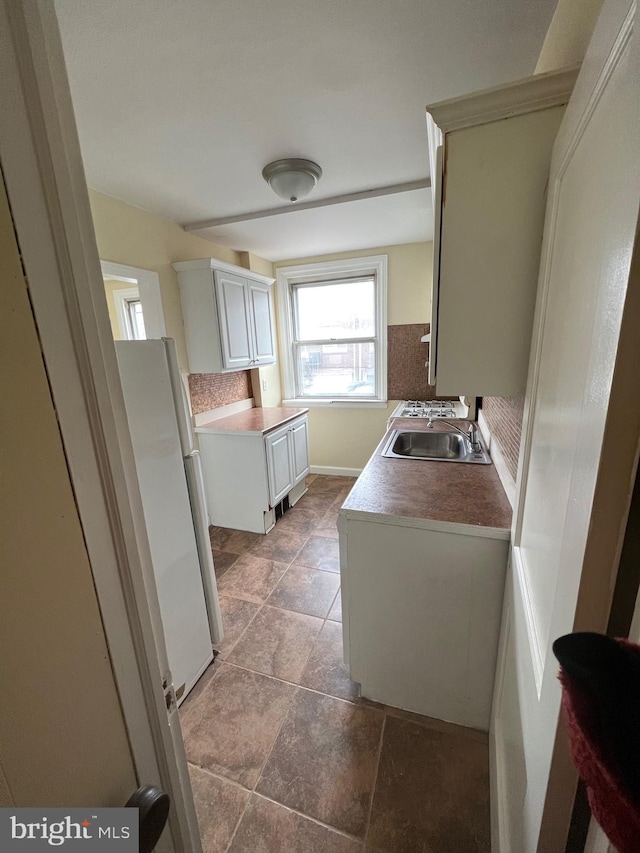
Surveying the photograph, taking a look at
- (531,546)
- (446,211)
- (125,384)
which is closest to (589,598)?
(531,546)

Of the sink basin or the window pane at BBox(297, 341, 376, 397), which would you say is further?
the window pane at BBox(297, 341, 376, 397)

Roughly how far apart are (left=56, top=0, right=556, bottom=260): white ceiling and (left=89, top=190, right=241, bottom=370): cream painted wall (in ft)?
0.47

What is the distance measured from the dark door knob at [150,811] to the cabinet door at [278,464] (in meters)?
2.30

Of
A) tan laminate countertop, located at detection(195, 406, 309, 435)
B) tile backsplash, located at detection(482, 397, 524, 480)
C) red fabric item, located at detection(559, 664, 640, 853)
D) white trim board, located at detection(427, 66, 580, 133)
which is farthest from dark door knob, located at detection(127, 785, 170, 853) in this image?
tan laminate countertop, located at detection(195, 406, 309, 435)

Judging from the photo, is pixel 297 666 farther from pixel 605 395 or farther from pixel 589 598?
pixel 605 395

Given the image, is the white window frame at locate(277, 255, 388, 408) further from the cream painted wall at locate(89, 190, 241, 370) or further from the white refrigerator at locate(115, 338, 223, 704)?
the white refrigerator at locate(115, 338, 223, 704)

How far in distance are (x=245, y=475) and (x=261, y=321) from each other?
62.1 inches

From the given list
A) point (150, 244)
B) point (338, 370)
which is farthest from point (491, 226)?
point (338, 370)

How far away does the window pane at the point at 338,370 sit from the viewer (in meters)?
3.83

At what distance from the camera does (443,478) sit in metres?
1.66

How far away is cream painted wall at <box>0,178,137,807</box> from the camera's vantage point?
1.25ft

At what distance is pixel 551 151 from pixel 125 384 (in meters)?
1.56

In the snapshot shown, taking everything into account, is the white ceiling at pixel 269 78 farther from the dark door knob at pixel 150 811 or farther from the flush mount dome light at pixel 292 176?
the dark door knob at pixel 150 811

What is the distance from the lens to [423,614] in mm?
1319
